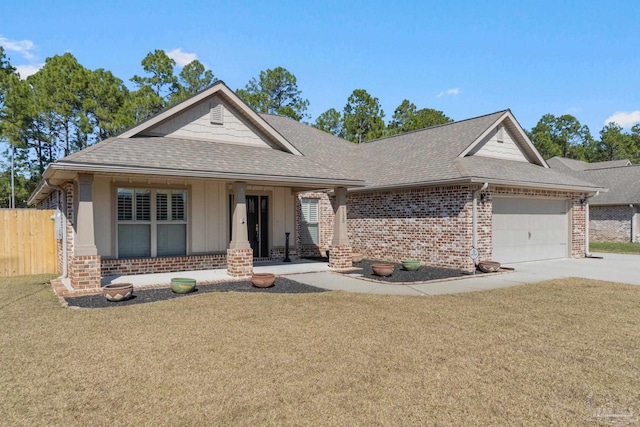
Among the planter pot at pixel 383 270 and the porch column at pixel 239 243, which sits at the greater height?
the porch column at pixel 239 243

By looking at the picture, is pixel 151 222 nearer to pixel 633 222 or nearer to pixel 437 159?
pixel 437 159

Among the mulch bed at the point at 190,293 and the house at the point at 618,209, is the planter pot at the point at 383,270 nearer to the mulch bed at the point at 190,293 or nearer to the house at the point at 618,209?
the mulch bed at the point at 190,293

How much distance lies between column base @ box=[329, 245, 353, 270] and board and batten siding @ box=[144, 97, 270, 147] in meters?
4.18

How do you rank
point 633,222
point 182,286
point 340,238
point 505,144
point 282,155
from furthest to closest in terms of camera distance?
point 633,222
point 505,144
point 282,155
point 340,238
point 182,286

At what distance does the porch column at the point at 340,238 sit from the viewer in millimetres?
13258

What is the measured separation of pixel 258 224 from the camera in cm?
1520

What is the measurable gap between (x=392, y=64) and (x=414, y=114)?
84.2ft

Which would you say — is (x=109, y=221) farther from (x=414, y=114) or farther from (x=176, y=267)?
(x=414, y=114)

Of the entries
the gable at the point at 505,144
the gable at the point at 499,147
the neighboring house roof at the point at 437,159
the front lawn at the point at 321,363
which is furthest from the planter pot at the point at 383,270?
the gable at the point at 499,147

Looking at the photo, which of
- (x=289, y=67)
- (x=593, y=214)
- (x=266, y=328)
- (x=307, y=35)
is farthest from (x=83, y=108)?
(x=593, y=214)

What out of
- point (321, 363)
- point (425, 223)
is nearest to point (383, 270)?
point (425, 223)

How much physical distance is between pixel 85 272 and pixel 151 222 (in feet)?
9.82

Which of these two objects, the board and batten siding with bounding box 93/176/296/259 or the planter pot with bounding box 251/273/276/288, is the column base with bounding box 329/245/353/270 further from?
the planter pot with bounding box 251/273/276/288

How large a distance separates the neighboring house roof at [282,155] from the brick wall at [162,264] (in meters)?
2.66
